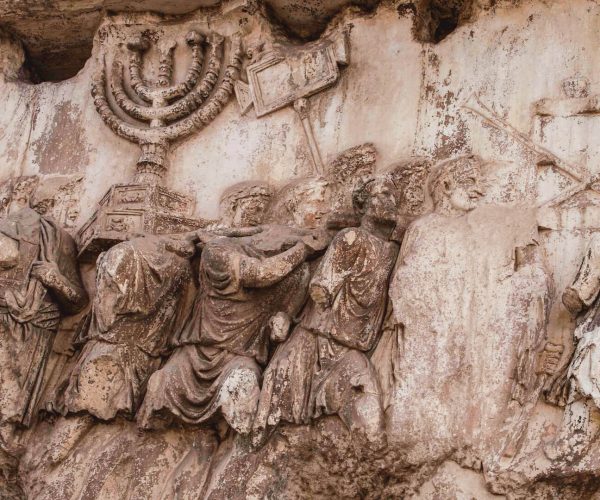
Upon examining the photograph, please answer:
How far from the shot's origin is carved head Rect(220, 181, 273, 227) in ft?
33.9

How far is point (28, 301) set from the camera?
10289 millimetres

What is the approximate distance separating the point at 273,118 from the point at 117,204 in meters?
1.29

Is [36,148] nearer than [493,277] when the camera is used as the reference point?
No

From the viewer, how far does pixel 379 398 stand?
9.07 meters

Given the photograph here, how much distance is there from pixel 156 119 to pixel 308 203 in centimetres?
155

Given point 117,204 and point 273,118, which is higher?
point 273,118

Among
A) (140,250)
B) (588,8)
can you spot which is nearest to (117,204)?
(140,250)

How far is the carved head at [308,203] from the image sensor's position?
33.5 ft

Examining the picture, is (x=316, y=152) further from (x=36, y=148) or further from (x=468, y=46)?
(x=36, y=148)

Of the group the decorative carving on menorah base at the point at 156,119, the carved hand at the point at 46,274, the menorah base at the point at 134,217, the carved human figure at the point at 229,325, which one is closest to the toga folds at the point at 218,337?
the carved human figure at the point at 229,325

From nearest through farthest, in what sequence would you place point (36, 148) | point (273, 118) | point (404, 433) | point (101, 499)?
point (404, 433), point (101, 499), point (273, 118), point (36, 148)

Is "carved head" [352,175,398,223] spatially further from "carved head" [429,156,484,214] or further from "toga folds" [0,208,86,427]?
"toga folds" [0,208,86,427]

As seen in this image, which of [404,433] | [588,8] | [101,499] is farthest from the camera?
[588,8]

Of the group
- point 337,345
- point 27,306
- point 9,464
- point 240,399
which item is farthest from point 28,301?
point 337,345
